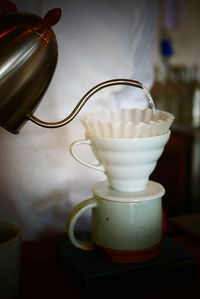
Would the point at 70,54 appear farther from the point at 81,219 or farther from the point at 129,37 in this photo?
the point at 81,219

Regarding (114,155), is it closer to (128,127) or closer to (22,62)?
(128,127)

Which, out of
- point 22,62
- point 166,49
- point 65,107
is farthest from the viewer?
point 166,49

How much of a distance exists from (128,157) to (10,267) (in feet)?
0.84

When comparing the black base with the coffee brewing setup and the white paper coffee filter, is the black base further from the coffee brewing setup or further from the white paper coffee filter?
the white paper coffee filter

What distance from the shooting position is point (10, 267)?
602 millimetres

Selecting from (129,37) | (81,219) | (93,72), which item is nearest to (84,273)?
(81,219)

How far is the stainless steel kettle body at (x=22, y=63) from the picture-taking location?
520 mm

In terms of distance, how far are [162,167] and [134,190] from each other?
1522 mm

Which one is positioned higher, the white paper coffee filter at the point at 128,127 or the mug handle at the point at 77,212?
the white paper coffee filter at the point at 128,127

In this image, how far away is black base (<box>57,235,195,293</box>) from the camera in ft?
2.13

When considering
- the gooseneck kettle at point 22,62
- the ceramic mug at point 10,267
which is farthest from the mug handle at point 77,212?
the gooseneck kettle at point 22,62

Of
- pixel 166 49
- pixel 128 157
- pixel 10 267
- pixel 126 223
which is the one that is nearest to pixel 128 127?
pixel 128 157

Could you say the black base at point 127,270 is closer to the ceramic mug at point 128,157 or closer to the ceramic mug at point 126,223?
the ceramic mug at point 126,223

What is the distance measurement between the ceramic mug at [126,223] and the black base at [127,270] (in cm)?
2
